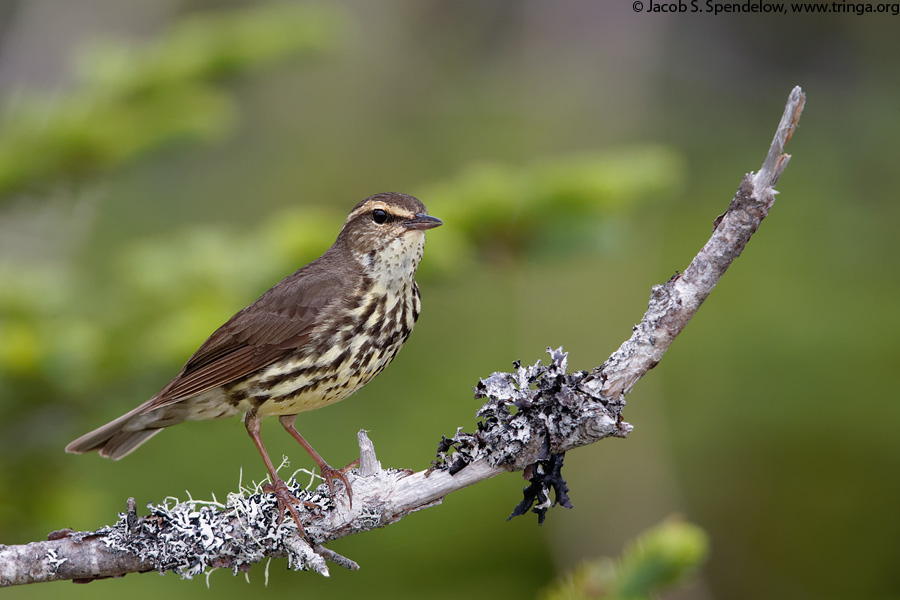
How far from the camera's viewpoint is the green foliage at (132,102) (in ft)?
17.8

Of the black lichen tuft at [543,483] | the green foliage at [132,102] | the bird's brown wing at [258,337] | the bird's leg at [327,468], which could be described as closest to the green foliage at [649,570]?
the black lichen tuft at [543,483]

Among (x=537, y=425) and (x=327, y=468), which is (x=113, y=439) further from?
(x=537, y=425)

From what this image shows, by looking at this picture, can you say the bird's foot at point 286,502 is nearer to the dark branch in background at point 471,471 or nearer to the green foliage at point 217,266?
the dark branch in background at point 471,471

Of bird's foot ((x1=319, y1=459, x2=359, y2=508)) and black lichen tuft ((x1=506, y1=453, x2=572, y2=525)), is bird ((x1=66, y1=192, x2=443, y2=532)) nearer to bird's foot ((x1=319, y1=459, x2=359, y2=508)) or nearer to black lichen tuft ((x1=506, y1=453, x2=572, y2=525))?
bird's foot ((x1=319, y1=459, x2=359, y2=508))

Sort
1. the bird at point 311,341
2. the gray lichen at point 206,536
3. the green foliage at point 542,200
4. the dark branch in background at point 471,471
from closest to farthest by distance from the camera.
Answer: the dark branch in background at point 471,471, the gray lichen at point 206,536, the bird at point 311,341, the green foliage at point 542,200

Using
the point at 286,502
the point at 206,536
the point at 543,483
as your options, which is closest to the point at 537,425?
the point at 543,483

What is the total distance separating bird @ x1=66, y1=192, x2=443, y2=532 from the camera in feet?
14.6

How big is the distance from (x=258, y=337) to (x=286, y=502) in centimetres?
122

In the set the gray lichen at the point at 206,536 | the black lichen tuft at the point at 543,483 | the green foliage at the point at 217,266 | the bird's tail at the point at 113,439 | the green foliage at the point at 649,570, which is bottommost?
the green foliage at the point at 649,570

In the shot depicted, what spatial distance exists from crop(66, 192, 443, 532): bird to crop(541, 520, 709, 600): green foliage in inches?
54.8

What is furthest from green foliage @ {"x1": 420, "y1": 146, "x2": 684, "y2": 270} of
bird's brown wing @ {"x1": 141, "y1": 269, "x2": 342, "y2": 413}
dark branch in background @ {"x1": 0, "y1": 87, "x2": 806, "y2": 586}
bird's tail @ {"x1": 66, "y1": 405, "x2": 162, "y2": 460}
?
dark branch in background @ {"x1": 0, "y1": 87, "x2": 806, "y2": 586}

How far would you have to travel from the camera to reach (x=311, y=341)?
14.6 ft

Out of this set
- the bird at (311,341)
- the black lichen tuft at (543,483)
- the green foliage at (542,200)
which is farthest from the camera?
the green foliage at (542,200)

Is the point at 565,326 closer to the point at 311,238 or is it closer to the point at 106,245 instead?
the point at 311,238
